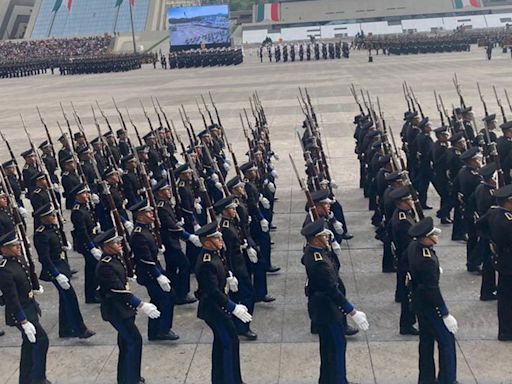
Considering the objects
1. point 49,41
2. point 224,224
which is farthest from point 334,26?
point 224,224

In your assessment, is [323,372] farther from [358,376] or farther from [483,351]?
[483,351]

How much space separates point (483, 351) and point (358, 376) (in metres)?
1.34

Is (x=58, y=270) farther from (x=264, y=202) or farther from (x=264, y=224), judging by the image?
(x=264, y=202)

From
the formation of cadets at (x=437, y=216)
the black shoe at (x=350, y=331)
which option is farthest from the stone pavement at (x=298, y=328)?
the formation of cadets at (x=437, y=216)

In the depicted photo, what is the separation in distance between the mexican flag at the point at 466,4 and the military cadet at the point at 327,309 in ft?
271

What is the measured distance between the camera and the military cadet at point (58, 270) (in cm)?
706

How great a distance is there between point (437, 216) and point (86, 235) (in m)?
5.96

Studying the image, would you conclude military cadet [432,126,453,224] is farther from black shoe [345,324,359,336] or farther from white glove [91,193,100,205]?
white glove [91,193,100,205]

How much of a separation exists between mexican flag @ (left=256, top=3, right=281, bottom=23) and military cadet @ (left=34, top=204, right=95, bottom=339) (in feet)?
261

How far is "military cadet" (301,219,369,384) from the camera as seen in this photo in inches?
226

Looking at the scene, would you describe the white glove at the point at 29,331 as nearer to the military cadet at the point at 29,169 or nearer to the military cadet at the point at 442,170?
the military cadet at the point at 29,169

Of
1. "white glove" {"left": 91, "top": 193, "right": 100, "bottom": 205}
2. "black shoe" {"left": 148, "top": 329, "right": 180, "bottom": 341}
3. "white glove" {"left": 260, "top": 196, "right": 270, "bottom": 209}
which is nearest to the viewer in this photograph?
"black shoe" {"left": 148, "top": 329, "right": 180, "bottom": 341}

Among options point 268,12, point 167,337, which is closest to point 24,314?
point 167,337

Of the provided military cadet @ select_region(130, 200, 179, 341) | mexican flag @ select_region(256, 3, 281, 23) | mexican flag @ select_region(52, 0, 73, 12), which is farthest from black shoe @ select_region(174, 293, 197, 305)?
mexican flag @ select_region(52, 0, 73, 12)
